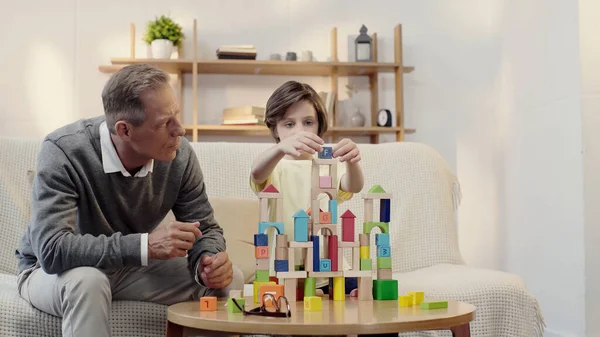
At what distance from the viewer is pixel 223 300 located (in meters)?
1.77

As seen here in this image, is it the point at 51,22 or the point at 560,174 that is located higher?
the point at 51,22

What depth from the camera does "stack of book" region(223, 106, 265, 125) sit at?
14.6 feet

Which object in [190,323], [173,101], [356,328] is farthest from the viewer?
[173,101]

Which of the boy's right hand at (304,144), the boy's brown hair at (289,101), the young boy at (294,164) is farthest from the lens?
the boy's brown hair at (289,101)

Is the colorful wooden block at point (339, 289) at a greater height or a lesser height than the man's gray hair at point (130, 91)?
lesser

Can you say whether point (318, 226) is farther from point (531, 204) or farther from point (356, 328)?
point (531, 204)

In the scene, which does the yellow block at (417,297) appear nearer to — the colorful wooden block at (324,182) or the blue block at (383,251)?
the blue block at (383,251)

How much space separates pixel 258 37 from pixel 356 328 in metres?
3.57

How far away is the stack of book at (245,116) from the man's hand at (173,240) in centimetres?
275

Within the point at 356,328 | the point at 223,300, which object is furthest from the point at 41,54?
the point at 356,328

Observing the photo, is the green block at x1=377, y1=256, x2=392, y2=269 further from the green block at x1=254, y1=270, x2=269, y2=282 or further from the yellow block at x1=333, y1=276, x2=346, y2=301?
the green block at x1=254, y1=270, x2=269, y2=282

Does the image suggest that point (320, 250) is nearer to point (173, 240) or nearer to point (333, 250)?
point (333, 250)

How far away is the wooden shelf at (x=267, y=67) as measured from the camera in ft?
14.7

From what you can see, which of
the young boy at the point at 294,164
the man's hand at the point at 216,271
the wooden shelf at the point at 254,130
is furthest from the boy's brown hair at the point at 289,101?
the wooden shelf at the point at 254,130
